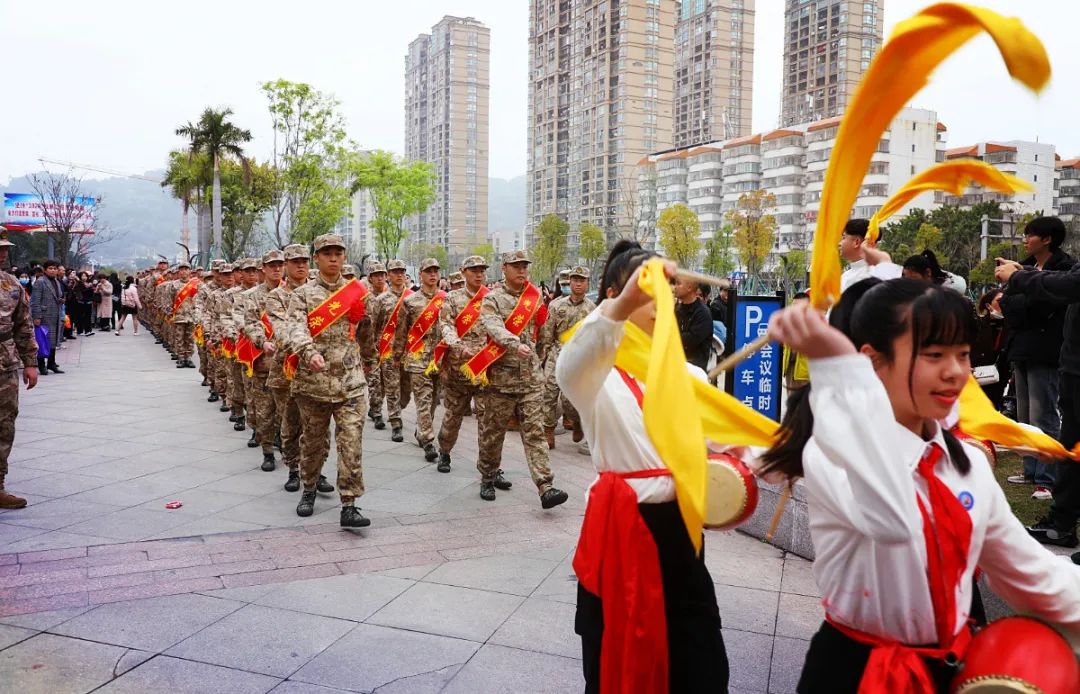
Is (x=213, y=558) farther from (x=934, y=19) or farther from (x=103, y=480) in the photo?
(x=934, y=19)

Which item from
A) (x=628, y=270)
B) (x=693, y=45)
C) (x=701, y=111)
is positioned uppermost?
(x=693, y=45)

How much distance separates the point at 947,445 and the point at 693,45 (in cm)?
10404

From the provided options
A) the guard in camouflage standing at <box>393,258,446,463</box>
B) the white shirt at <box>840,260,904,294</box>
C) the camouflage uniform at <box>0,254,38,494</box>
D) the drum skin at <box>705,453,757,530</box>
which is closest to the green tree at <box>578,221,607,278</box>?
the guard in camouflage standing at <box>393,258,446,463</box>

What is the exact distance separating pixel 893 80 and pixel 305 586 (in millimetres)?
4437

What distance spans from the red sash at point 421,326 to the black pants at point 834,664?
8.11 metres

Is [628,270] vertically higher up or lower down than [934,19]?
lower down

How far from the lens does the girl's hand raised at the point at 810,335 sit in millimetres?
1597

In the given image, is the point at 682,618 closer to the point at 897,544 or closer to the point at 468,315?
the point at 897,544

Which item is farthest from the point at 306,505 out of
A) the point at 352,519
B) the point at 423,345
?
the point at 423,345

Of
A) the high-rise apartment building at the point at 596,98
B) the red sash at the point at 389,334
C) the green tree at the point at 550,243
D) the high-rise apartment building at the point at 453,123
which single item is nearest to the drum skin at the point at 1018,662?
the red sash at the point at 389,334

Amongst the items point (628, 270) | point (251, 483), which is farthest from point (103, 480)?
point (628, 270)

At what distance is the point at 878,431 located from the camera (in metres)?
1.56

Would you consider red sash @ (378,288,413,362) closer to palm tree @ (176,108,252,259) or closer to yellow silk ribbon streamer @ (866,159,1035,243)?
yellow silk ribbon streamer @ (866,159,1035,243)

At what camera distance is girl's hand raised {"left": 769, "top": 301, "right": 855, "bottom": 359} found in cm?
160
